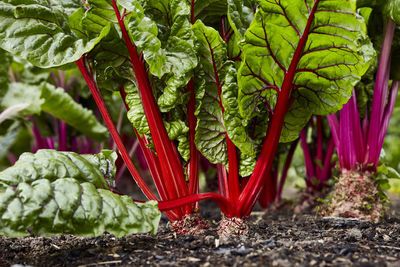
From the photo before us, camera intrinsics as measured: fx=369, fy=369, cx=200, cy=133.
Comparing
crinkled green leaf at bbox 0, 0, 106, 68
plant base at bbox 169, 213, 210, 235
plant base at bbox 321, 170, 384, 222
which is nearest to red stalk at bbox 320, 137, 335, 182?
plant base at bbox 321, 170, 384, 222

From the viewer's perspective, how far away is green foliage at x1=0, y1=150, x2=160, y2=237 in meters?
1.36

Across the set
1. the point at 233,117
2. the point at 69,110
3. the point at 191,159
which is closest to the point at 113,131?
the point at 191,159

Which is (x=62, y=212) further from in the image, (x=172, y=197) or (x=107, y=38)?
(x=107, y=38)

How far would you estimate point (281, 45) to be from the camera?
1.73 m

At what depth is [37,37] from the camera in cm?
178

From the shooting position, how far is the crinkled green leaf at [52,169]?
146 centimetres

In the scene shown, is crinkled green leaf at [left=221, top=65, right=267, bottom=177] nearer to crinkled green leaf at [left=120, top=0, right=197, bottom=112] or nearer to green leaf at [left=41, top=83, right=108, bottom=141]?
crinkled green leaf at [left=120, top=0, right=197, bottom=112]

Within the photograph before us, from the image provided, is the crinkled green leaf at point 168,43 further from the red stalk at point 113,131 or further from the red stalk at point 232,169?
the red stalk at point 113,131

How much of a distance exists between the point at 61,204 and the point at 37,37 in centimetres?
86

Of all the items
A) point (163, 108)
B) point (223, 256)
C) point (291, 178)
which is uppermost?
point (163, 108)

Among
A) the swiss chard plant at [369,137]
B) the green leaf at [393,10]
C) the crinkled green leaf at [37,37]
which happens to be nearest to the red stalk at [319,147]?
the swiss chard plant at [369,137]

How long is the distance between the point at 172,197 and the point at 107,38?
85cm

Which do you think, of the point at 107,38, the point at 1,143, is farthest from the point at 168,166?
the point at 1,143

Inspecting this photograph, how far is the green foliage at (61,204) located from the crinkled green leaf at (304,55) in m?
0.71
